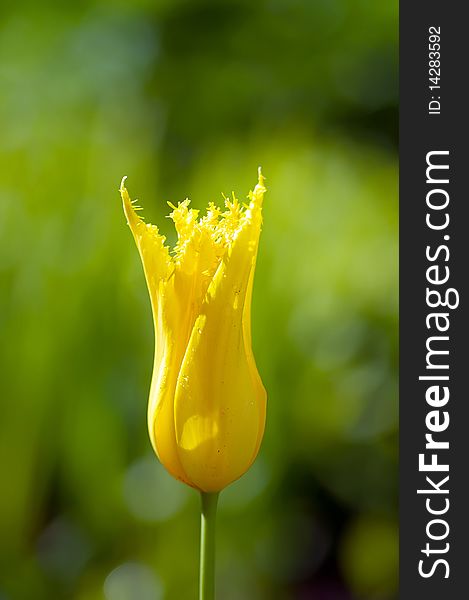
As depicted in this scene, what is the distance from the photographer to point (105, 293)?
1289 mm

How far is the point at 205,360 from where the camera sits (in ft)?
1.62

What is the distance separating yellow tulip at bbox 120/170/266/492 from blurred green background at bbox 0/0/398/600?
0.71 m

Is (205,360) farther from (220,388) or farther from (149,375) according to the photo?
(149,375)

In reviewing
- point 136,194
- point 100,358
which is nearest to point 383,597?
point 100,358

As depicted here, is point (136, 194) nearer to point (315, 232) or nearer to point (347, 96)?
point (315, 232)

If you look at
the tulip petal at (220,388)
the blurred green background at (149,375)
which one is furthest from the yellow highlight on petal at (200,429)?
the blurred green background at (149,375)

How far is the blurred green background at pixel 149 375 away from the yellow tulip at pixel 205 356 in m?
0.71

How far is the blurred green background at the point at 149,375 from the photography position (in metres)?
1.20

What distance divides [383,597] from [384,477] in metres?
0.17

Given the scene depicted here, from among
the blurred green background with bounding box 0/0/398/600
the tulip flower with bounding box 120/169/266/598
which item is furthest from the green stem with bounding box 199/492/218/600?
the blurred green background with bounding box 0/0/398/600

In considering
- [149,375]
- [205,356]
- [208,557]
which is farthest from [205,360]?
[149,375]

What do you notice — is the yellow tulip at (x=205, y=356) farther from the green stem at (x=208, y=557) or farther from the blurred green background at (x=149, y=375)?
the blurred green background at (x=149, y=375)

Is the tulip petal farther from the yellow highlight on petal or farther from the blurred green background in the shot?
the blurred green background

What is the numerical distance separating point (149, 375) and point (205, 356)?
77 centimetres
